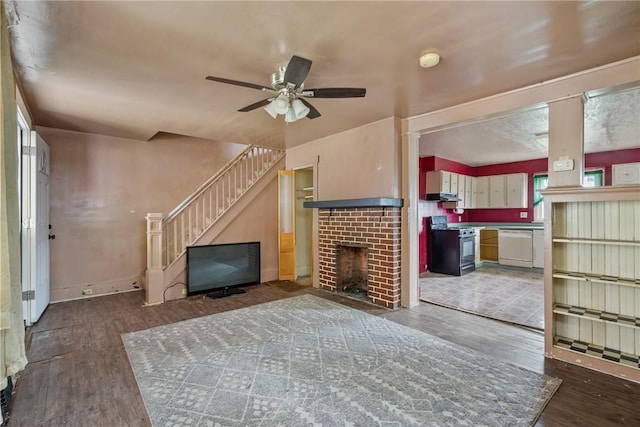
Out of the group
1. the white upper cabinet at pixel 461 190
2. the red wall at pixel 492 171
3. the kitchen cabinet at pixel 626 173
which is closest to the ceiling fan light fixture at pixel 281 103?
the red wall at pixel 492 171

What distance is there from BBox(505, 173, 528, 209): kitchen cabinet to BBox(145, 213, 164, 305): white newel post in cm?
734

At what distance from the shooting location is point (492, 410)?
6.16 ft

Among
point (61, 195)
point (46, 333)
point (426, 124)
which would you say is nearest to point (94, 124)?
point (61, 195)

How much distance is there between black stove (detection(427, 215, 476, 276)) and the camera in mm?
5855

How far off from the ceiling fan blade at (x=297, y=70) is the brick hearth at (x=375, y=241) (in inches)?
87.0

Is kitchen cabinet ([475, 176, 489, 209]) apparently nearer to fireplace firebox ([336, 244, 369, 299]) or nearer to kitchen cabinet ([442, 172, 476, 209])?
kitchen cabinet ([442, 172, 476, 209])

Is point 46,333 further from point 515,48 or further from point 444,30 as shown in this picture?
point 515,48

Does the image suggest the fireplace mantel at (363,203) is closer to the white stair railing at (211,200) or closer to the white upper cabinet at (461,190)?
the white stair railing at (211,200)

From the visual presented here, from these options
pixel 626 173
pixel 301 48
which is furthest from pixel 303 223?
pixel 626 173

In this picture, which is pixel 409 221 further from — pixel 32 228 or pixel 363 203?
pixel 32 228

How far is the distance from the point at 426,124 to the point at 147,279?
4.27 meters

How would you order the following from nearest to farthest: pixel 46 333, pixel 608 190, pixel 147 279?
pixel 608 190 → pixel 46 333 → pixel 147 279

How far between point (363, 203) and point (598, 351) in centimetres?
266

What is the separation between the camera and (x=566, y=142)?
8.65ft
